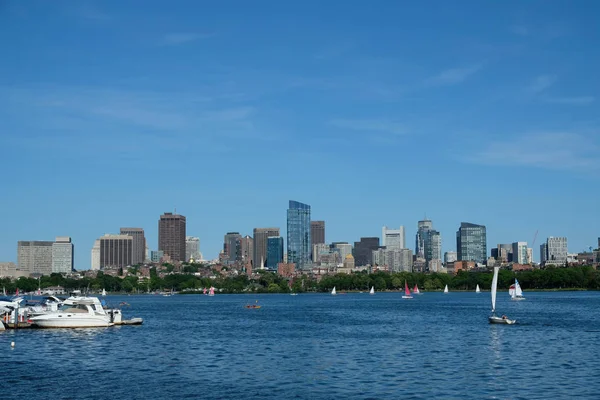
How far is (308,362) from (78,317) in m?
42.8

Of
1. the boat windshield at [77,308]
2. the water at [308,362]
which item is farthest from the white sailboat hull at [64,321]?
the water at [308,362]

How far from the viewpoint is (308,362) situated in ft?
199

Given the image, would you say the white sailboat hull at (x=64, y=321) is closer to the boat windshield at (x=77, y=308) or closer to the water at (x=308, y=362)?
the boat windshield at (x=77, y=308)

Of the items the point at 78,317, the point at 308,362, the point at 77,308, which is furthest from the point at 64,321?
the point at 308,362

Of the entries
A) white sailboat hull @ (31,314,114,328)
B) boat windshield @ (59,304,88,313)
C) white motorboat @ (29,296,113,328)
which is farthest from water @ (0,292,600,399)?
A: boat windshield @ (59,304,88,313)

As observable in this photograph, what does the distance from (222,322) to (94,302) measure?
67.5 ft

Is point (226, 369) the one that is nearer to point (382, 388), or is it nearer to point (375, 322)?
point (382, 388)

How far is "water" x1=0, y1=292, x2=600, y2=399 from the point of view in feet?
156

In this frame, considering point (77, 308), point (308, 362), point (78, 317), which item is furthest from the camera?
point (77, 308)

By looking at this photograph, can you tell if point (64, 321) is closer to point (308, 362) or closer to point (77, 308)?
point (77, 308)

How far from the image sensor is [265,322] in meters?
112

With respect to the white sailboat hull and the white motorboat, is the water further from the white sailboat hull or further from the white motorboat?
the white sailboat hull

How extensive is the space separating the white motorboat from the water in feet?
7.42

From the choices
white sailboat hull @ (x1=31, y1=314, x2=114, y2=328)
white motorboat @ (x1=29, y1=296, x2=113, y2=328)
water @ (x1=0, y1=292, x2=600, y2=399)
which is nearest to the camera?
water @ (x1=0, y1=292, x2=600, y2=399)
